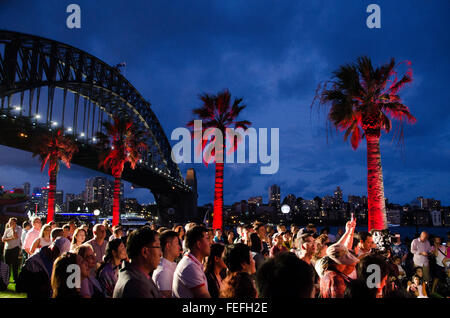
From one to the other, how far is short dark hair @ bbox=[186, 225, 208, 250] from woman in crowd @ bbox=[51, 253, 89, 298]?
4.11 feet

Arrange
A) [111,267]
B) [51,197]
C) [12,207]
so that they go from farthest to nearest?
[12,207] → [51,197] → [111,267]

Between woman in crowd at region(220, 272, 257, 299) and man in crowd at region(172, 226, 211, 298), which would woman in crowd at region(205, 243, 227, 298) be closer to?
man in crowd at region(172, 226, 211, 298)

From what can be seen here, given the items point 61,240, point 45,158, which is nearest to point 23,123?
point 45,158

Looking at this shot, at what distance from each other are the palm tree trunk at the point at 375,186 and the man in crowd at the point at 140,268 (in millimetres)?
9817

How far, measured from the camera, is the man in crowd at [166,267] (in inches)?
165

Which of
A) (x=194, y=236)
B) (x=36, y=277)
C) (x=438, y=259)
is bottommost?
(x=438, y=259)

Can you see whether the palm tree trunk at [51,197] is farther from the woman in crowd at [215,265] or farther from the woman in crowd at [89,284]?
the woman in crowd at [215,265]

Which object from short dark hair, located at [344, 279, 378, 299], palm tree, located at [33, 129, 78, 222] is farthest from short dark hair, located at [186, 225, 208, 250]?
palm tree, located at [33, 129, 78, 222]

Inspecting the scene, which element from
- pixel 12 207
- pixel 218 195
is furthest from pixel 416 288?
pixel 12 207

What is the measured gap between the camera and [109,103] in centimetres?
6888

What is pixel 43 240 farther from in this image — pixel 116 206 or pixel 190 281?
pixel 116 206

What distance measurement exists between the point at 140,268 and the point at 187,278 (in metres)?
0.56

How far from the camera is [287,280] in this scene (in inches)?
80.0

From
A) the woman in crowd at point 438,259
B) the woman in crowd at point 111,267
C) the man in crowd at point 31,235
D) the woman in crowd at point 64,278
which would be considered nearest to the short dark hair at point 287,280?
the woman in crowd at point 64,278
